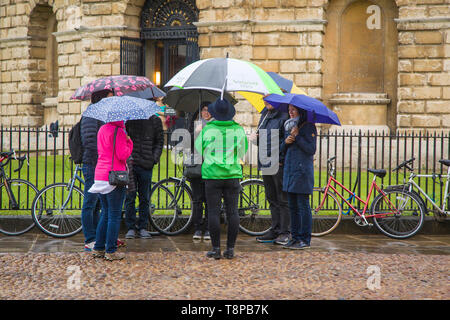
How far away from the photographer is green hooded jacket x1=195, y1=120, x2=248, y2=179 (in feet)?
24.4

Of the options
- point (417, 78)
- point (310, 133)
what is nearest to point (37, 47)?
point (417, 78)

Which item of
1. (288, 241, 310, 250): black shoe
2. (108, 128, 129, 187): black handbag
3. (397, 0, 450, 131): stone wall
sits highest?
(397, 0, 450, 131): stone wall

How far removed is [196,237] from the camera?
8.99 m

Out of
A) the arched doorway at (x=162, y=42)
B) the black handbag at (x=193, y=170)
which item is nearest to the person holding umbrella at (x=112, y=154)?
the black handbag at (x=193, y=170)

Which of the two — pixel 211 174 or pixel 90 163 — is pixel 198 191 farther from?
pixel 90 163

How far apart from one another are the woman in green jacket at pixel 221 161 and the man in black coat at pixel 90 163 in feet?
3.94

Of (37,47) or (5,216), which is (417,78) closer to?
(5,216)

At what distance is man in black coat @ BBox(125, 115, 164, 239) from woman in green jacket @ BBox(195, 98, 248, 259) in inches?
57.0

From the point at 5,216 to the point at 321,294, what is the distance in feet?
17.4

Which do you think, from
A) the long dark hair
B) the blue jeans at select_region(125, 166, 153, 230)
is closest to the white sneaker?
the blue jeans at select_region(125, 166, 153, 230)

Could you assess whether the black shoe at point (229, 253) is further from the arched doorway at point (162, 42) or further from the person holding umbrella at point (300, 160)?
the arched doorway at point (162, 42)

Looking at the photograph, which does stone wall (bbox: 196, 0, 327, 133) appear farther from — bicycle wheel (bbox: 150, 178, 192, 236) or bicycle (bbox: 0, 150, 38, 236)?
bicycle (bbox: 0, 150, 38, 236)

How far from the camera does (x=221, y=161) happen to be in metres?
7.44

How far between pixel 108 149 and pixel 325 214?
12.2ft
